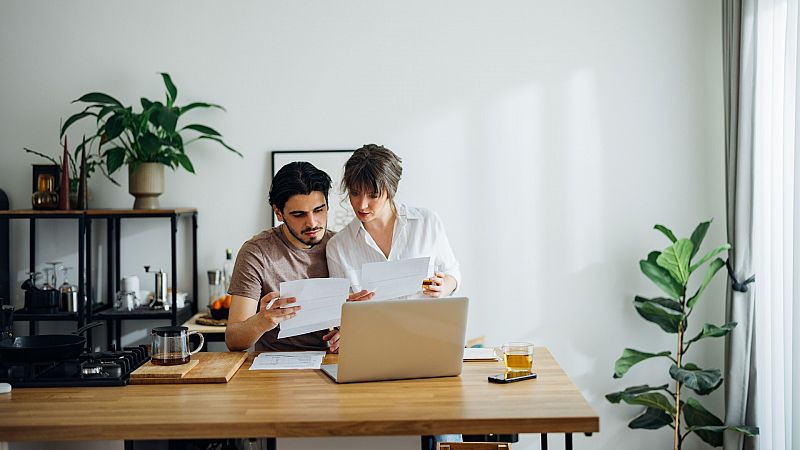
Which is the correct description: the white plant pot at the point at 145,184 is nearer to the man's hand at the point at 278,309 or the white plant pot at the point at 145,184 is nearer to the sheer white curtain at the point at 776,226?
the man's hand at the point at 278,309

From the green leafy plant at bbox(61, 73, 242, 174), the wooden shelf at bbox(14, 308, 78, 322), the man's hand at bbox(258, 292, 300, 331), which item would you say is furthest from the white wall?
the man's hand at bbox(258, 292, 300, 331)

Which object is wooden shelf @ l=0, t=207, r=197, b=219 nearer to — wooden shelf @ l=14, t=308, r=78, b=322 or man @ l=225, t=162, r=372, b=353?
wooden shelf @ l=14, t=308, r=78, b=322

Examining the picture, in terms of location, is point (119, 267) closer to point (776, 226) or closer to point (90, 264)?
point (90, 264)

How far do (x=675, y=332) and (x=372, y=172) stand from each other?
1.91 meters

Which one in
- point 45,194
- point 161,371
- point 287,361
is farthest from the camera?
point 45,194

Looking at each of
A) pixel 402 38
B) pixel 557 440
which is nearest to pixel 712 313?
pixel 557 440

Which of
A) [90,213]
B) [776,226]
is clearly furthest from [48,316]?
[776,226]

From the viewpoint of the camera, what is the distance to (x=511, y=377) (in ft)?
7.88

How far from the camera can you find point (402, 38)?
13.9 ft

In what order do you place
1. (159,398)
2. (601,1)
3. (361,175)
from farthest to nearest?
1. (601,1)
2. (361,175)
3. (159,398)

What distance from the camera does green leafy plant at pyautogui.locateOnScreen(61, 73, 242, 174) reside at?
393 cm

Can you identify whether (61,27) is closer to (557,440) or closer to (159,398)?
(159,398)

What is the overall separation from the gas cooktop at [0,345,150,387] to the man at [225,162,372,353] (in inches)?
14.7

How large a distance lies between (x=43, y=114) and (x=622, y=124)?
3092 mm
